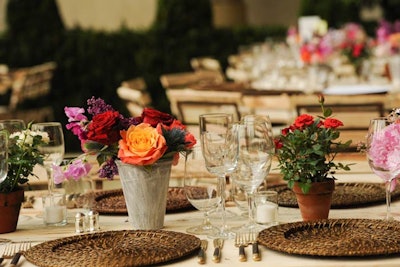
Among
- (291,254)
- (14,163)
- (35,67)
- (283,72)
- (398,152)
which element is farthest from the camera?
(35,67)

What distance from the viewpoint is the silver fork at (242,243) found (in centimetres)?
217

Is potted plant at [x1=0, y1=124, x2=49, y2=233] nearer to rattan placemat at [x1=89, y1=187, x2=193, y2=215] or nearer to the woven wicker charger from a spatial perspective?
rattan placemat at [x1=89, y1=187, x2=193, y2=215]

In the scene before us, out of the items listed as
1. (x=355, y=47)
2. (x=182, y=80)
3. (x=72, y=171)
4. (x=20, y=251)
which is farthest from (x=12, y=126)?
(x=355, y=47)

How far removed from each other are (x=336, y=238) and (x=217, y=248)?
0.27 metres

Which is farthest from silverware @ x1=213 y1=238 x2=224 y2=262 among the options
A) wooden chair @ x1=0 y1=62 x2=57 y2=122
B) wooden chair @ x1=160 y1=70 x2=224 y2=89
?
wooden chair @ x1=0 y1=62 x2=57 y2=122

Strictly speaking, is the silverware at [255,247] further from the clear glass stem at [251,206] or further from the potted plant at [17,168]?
the potted plant at [17,168]

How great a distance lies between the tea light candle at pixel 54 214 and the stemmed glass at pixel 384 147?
825mm

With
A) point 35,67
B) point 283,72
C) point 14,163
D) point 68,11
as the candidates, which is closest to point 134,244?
point 14,163

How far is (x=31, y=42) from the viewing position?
11.4 metres

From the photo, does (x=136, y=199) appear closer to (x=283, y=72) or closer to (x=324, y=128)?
(x=324, y=128)

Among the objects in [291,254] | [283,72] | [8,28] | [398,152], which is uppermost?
[8,28]

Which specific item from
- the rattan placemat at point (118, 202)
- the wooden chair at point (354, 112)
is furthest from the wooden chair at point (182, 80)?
the rattan placemat at point (118, 202)

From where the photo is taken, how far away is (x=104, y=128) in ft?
8.11

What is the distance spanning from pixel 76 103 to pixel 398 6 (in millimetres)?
7037
